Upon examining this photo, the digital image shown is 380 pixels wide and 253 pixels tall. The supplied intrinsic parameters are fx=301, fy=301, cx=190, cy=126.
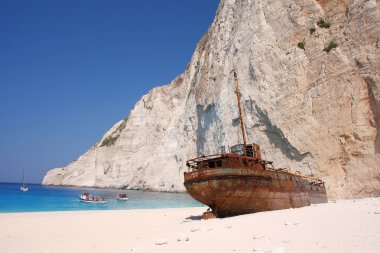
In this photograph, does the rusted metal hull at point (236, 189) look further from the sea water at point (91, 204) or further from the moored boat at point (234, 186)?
the sea water at point (91, 204)

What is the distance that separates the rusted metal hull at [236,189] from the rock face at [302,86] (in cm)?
1333

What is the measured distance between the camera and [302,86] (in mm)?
33719

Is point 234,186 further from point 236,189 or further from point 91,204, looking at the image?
point 91,204

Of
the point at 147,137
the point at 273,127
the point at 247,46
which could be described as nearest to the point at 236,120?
the point at 273,127

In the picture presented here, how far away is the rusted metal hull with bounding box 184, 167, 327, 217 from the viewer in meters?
15.7

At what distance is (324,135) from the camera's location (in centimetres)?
3041

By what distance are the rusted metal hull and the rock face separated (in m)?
Answer: 13.3

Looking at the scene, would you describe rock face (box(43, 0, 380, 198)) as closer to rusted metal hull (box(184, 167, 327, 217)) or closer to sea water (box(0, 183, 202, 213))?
sea water (box(0, 183, 202, 213))

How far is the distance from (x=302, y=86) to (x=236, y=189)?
870 inches

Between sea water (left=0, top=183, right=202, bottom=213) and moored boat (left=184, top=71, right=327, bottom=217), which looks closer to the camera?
moored boat (left=184, top=71, right=327, bottom=217)

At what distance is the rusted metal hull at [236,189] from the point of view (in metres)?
15.7

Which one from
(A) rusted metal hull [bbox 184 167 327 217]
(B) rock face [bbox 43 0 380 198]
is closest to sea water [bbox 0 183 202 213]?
(B) rock face [bbox 43 0 380 198]

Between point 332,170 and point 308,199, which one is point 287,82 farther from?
point 308,199

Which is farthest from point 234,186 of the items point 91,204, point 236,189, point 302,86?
point 91,204
